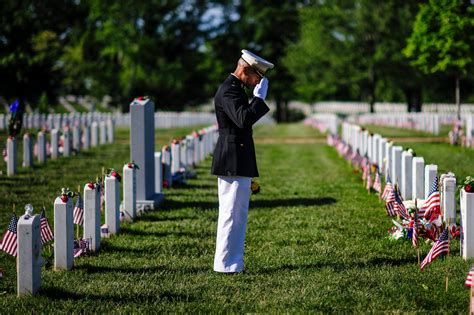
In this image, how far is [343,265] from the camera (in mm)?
8758

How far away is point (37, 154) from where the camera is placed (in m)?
23.1

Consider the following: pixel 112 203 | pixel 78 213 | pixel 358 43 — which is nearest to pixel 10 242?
pixel 78 213

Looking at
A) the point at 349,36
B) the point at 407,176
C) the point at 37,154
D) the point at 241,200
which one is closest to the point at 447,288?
the point at 241,200

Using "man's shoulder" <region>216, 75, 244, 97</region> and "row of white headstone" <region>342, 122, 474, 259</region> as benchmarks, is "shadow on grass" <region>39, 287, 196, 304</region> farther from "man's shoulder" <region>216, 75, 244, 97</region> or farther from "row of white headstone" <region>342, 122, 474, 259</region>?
"row of white headstone" <region>342, 122, 474, 259</region>

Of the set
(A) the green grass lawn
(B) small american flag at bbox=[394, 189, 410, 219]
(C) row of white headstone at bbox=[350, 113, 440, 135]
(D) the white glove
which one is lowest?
(B) small american flag at bbox=[394, 189, 410, 219]

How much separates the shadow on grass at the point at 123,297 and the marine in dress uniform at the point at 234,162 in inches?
38.5

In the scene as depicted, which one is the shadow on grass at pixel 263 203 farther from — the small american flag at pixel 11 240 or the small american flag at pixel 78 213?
the small american flag at pixel 11 240

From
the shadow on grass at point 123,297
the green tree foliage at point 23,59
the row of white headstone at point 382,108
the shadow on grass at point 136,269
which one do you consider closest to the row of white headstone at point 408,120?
the row of white headstone at point 382,108

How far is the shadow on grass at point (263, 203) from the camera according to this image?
1360 centimetres

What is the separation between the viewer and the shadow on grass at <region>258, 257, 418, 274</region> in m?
8.54

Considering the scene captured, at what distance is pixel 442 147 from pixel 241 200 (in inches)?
808

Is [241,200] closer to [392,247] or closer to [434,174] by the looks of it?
[392,247]

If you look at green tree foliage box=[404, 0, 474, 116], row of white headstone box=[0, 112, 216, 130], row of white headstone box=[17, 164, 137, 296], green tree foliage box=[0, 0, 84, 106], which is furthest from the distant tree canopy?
row of white headstone box=[17, 164, 137, 296]

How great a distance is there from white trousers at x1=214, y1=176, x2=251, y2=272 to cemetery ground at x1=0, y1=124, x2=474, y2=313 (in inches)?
6.8
